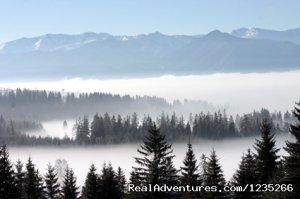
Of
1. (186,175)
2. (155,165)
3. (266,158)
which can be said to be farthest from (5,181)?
(266,158)

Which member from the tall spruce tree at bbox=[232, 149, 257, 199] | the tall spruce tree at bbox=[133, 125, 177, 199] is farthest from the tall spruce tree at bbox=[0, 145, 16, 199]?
the tall spruce tree at bbox=[232, 149, 257, 199]

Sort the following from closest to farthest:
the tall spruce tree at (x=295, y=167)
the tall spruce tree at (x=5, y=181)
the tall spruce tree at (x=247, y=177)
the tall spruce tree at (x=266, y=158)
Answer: the tall spruce tree at (x=295, y=167)
the tall spruce tree at (x=5, y=181)
the tall spruce tree at (x=266, y=158)
the tall spruce tree at (x=247, y=177)

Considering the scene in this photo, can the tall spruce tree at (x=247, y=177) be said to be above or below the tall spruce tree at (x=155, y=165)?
below

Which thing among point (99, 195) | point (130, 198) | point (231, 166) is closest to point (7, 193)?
point (130, 198)

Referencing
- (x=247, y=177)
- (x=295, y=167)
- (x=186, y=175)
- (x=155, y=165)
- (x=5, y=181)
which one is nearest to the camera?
(x=295, y=167)

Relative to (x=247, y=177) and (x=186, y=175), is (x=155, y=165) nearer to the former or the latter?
(x=186, y=175)

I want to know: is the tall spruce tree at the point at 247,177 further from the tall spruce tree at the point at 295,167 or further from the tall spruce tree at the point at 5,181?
the tall spruce tree at the point at 5,181

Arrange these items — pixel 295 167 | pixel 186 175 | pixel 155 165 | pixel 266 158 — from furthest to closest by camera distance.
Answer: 1. pixel 186 175
2. pixel 266 158
3. pixel 155 165
4. pixel 295 167

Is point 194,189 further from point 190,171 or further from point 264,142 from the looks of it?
Result: point 264,142

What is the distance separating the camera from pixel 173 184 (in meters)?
32.7

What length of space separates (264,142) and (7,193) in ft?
68.4

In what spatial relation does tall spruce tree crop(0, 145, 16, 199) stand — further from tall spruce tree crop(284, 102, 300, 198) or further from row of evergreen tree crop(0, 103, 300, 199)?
tall spruce tree crop(284, 102, 300, 198)

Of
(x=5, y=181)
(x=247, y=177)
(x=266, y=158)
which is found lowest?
(x=247, y=177)

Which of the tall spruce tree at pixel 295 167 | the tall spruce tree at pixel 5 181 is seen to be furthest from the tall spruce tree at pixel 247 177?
the tall spruce tree at pixel 5 181
